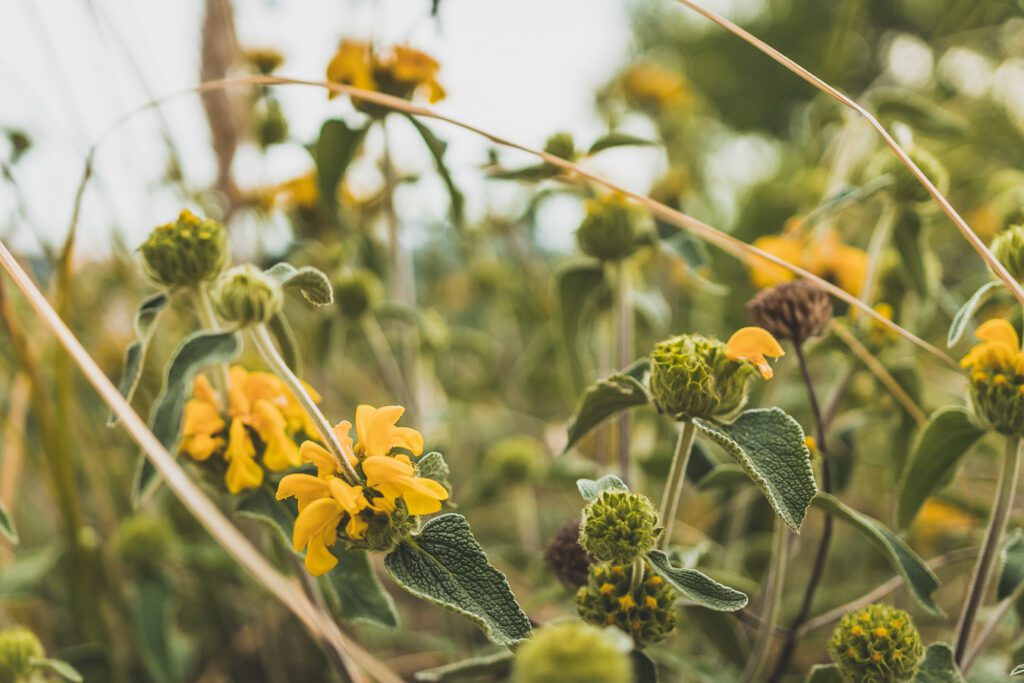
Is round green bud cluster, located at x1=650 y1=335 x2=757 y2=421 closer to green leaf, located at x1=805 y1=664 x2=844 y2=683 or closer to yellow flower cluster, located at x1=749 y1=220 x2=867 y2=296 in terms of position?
green leaf, located at x1=805 y1=664 x2=844 y2=683

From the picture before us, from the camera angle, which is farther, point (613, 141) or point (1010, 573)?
point (613, 141)

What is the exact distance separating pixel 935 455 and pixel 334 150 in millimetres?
479

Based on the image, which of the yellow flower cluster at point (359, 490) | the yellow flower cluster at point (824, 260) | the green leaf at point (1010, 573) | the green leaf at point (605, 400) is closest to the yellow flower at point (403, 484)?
the yellow flower cluster at point (359, 490)

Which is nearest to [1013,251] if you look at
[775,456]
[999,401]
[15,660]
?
[999,401]

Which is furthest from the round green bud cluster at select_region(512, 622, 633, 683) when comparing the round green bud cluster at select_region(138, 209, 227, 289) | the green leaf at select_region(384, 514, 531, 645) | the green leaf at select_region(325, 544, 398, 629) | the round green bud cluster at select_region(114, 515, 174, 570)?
the round green bud cluster at select_region(114, 515, 174, 570)

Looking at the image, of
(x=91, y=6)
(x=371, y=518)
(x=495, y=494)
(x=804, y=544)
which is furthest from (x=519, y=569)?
(x=91, y=6)

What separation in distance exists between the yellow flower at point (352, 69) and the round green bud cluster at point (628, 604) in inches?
16.6

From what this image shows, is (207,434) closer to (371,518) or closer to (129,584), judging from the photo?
(371,518)

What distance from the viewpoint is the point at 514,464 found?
0.76 m

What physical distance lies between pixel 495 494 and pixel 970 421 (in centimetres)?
44

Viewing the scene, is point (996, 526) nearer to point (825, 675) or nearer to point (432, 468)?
point (825, 675)

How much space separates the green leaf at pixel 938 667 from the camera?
39cm

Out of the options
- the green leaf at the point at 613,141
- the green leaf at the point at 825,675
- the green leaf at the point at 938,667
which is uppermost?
the green leaf at the point at 613,141

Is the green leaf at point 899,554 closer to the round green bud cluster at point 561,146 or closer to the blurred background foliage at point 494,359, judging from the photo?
the blurred background foliage at point 494,359
